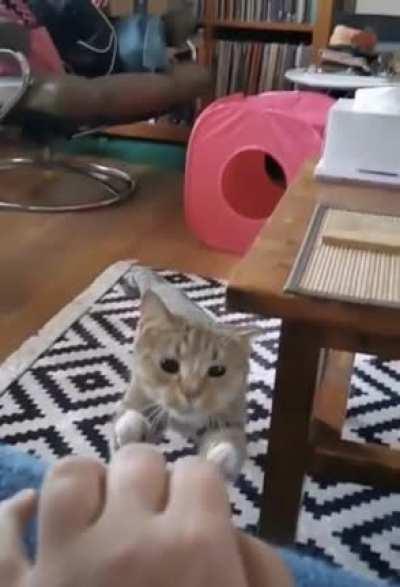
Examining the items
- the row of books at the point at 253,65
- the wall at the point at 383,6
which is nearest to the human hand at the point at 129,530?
the row of books at the point at 253,65

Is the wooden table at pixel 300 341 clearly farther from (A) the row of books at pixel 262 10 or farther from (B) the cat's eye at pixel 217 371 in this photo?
(A) the row of books at pixel 262 10

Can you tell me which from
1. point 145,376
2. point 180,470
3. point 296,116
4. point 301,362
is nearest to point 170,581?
point 180,470

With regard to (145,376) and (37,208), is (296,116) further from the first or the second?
(145,376)

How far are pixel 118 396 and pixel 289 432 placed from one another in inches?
25.5

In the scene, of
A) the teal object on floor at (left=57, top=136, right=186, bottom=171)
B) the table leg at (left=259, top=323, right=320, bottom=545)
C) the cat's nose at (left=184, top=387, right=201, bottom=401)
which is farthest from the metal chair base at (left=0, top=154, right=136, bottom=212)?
the table leg at (left=259, top=323, right=320, bottom=545)

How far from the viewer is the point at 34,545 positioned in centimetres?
39

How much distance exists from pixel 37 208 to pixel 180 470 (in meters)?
2.24

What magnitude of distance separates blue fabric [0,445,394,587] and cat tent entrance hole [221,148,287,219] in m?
1.68

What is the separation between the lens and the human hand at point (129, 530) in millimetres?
360

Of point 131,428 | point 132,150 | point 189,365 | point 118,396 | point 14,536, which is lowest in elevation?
point 132,150

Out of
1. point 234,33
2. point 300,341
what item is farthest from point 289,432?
point 234,33

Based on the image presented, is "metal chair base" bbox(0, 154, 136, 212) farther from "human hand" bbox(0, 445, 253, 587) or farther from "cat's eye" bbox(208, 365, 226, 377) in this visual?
"human hand" bbox(0, 445, 253, 587)

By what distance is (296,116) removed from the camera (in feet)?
7.23

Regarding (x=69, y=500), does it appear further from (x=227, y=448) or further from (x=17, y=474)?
(x=227, y=448)
